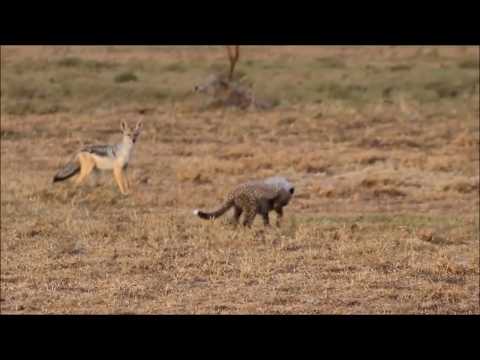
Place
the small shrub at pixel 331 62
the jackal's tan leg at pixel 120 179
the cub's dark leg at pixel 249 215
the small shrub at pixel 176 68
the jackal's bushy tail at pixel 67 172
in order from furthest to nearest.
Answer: the small shrub at pixel 331 62 < the small shrub at pixel 176 68 < the jackal's bushy tail at pixel 67 172 < the jackal's tan leg at pixel 120 179 < the cub's dark leg at pixel 249 215

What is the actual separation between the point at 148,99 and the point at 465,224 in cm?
1324

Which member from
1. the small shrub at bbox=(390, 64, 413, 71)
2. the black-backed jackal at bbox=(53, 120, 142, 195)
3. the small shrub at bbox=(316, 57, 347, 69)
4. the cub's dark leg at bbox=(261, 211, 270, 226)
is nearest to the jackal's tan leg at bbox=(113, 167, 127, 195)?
the black-backed jackal at bbox=(53, 120, 142, 195)

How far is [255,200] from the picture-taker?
9.12 m

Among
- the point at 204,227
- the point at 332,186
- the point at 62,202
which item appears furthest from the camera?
the point at 332,186

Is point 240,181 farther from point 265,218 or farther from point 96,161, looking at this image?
point 265,218

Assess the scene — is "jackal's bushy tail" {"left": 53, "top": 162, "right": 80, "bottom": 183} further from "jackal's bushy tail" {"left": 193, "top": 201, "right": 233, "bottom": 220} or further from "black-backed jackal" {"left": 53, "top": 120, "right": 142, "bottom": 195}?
"jackal's bushy tail" {"left": 193, "top": 201, "right": 233, "bottom": 220}

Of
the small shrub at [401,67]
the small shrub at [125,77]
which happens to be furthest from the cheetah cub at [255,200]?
the small shrub at [401,67]

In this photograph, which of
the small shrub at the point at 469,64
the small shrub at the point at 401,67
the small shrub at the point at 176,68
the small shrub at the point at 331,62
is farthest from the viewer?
the small shrub at the point at 331,62

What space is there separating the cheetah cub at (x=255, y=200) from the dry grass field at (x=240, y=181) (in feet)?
0.61

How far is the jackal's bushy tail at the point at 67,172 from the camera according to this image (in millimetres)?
12053

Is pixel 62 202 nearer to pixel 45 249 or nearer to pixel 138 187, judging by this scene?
pixel 138 187

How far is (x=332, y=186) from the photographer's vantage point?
12305 millimetres

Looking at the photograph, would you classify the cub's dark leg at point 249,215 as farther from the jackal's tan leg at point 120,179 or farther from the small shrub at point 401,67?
the small shrub at point 401,67
